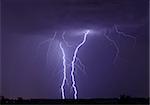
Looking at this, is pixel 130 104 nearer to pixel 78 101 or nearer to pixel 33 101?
pixel 78 101

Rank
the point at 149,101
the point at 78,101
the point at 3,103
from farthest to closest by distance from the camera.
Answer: the point at 78,101, the point at 3,103, the point at 149,101

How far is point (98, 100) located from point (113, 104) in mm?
2673

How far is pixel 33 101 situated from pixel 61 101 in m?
1.83

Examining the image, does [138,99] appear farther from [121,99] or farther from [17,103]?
[17,103]

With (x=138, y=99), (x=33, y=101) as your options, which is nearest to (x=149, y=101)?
(x=138, y=99)

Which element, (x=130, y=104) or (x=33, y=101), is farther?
(x=33, y=101)

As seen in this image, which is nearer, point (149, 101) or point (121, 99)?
point (149, 101)

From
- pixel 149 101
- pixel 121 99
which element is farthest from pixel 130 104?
pixel 121 99

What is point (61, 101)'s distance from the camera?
22062 millimetres

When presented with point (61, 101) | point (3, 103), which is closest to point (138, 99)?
point (61, 101)

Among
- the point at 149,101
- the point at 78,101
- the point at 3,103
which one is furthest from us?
the point at 78,101

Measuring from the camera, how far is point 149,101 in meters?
19.3

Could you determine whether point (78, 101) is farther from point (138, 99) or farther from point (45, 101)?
point (138, 99)

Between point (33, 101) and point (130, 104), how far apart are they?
19.2ft
